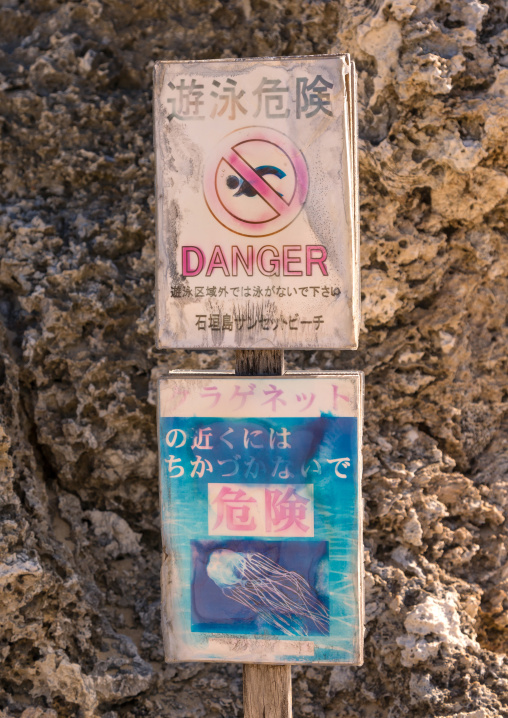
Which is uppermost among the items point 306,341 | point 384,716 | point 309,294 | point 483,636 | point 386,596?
point 309,294

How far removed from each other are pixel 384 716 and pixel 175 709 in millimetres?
811

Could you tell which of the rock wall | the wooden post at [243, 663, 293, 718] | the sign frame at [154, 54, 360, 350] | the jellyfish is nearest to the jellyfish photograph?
the jellyfish

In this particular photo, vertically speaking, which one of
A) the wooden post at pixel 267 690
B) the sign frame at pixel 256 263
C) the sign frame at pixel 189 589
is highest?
the sign frame at pixel 256 263

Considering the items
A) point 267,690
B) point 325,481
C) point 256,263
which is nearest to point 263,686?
point 267,690

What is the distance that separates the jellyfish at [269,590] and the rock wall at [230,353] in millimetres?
869

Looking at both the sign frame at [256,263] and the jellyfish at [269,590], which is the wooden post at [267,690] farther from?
the sign frame at [256,263]

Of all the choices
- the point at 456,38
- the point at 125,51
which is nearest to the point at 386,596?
the point at 456,38

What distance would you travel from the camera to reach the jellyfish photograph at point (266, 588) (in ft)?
6.38

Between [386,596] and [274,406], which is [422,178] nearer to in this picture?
[274,406]

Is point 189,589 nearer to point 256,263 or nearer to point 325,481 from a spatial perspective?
Answer: point 325,481

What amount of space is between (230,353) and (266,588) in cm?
125

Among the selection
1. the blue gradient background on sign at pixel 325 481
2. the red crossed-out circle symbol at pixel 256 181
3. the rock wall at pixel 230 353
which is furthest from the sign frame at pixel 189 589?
the rock wall at pixel 230 353

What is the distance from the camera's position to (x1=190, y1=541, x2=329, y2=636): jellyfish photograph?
194 centimetres

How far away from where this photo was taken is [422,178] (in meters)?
2.85
